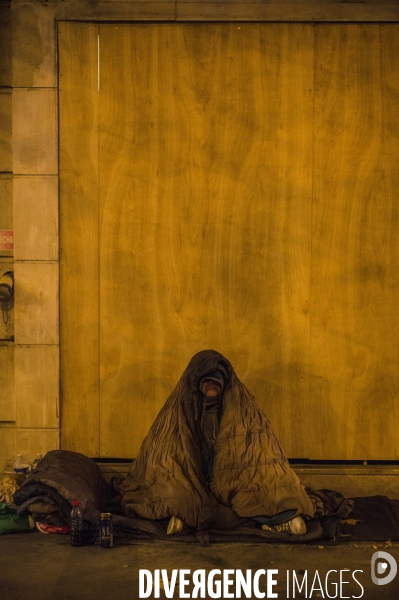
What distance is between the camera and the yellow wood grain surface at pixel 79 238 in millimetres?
7527

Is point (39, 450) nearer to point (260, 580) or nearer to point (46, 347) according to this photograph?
point (46, 347)

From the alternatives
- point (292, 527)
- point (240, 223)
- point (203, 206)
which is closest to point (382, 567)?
point (292, 527)

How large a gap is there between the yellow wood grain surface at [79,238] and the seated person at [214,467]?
0.98 meters

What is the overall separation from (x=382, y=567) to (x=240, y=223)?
10.5ft

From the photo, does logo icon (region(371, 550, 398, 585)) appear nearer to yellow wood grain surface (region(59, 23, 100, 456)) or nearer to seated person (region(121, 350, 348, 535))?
seated person (region(121, 350, 348, 535))

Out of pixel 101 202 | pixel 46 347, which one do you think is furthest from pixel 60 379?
pixel 101 202

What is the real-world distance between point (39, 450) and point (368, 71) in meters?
4.56

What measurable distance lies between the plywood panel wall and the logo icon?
5.27 feet

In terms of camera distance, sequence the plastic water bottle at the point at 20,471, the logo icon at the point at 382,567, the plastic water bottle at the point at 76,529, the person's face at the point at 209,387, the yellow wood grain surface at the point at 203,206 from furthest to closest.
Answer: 1. the yellow wood grain surface at the point at 203,206
2. the plastic water bottle at the point at 20,471
3. the person's face at the point at 209,387
4. the plastic water bottle at the point at 76,529
5. the logo icon at the point at 382,567

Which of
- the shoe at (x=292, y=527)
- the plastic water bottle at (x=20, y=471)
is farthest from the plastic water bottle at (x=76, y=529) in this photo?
the shoe at (x=292, y=527)

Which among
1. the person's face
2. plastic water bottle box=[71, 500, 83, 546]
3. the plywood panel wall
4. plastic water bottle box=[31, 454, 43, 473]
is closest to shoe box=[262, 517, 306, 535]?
the person's face

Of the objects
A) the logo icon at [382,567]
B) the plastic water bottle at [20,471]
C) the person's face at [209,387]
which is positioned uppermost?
the person's face at [209,387]

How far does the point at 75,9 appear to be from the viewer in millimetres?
7465

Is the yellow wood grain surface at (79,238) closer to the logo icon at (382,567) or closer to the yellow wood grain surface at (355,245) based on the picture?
the yellow wood grain surface at (355,245)
